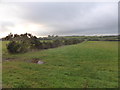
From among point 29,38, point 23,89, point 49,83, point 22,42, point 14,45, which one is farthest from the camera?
point 29,38

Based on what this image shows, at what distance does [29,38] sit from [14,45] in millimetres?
4547

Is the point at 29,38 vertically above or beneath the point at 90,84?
above

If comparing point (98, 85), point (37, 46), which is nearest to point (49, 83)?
point (98, 85)

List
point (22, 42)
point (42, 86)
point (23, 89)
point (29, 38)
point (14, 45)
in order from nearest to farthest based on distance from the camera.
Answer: point (23, 89) < point (42, 86) < point (14, 45) < point (22, 42) < point (29, 38)

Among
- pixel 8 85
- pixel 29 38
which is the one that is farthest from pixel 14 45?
pixel 8 85

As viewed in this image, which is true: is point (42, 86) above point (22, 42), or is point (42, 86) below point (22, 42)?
below

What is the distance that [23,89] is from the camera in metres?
4.25

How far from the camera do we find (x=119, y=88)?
15.0ft

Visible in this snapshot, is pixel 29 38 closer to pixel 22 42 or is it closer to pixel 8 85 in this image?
pixel 22 42

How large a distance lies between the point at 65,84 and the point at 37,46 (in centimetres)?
2035

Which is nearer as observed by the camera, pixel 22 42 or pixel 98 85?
pixel 98 85

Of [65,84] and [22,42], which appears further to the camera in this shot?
[22,42]

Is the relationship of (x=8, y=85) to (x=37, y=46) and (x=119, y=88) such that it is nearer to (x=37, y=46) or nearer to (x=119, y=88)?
(x=119, y=88)

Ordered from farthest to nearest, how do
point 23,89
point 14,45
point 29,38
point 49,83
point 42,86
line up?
point 29,38 → point 14,45 → point 49,83 → point 42,86 → point 23,89
